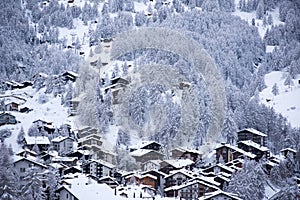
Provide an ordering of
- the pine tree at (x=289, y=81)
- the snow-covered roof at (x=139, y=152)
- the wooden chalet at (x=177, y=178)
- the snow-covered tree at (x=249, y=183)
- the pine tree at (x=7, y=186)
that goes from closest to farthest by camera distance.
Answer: the pine tree at (x=7, y=186), the snow-covered tree at (x=249, y=183), the wooden chalet at (x=177, y=178), the snow-covered roof at (x=139, y=152), the pine tree at (x=289, y=81)

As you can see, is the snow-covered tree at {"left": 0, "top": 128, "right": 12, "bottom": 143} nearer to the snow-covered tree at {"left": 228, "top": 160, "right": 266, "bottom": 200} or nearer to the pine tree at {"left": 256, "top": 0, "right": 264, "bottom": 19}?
the snow-covered tree at {"left": 228, "top": 160, "right": 266, "bottom": 200}

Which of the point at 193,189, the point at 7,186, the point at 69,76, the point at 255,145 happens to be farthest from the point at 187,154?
the point at 69,76

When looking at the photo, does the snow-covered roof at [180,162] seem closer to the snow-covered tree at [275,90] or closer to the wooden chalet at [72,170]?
the wooden chalet at [72,170]

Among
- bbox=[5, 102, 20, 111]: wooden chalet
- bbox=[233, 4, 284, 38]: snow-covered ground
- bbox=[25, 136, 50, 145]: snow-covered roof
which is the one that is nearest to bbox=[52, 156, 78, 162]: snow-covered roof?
bbox=[25, 136, 50, 145]: snow-covered roof

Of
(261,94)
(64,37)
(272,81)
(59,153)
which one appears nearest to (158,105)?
(59,153)

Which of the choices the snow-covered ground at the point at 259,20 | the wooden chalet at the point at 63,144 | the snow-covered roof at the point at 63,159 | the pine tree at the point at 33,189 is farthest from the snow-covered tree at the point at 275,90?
the pine tree at the point at 33,189

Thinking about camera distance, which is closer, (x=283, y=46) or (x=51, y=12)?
(x=283, y=46)

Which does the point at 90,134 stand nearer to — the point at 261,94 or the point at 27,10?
the point at 261,94
